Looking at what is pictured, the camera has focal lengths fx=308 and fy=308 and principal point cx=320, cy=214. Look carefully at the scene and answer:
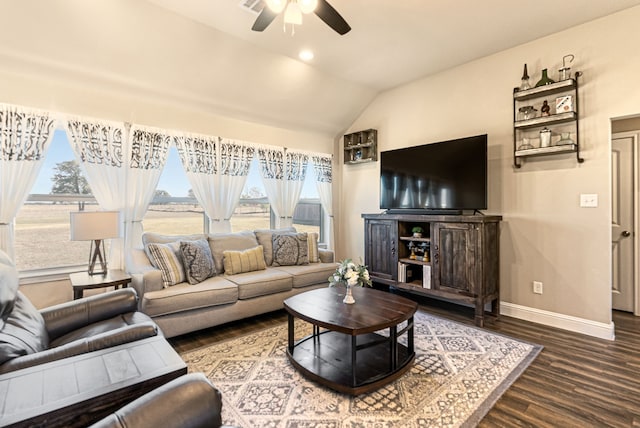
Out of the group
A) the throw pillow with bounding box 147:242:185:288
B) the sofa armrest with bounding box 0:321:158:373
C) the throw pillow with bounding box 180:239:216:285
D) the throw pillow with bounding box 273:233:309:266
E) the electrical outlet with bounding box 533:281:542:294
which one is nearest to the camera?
the sofa armrest with bounding box 0:321:158:373

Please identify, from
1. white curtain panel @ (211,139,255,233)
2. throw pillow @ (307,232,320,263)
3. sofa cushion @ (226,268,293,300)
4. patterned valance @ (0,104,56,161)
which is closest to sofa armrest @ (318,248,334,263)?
throw pillow @ (307,232,320,263)

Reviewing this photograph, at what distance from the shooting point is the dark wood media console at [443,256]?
3338 millimetres

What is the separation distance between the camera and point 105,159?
3324 mm

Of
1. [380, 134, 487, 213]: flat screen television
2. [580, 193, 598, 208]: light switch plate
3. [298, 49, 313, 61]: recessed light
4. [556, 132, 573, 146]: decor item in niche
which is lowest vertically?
[580, 193, 598, 208]: light switch plate

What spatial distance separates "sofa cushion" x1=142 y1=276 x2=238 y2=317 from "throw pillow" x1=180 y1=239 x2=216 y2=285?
0.07m

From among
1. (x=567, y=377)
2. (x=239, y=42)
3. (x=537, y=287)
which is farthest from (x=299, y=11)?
(x=537, y=287)

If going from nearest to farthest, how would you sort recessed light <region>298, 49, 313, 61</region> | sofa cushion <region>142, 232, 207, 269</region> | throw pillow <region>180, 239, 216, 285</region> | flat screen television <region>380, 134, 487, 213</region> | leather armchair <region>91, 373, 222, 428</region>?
1. leather armchair <region>91, 373, 222, 428</region>
2. throw pillow <region>180, 239, 216, 285</region>
3. sofa cushion <region>142, 232, 207, 269</region>
4. flat screen television <region>380, 134, 487, 213</region>
5. recessed light <region>298, 49, 313, 61</region>

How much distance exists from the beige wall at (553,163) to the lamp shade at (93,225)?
3.98 metres

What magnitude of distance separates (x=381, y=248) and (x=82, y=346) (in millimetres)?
3445

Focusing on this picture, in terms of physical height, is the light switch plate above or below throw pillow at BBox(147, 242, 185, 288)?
above

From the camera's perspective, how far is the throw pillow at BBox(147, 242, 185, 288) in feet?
10.1

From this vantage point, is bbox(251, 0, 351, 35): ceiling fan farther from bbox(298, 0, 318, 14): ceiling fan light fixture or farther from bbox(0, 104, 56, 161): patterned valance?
bbox(0, 104, 56, 161): patterned valance

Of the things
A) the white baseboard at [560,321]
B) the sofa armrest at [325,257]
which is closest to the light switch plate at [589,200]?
the white baseboard at [560,321]

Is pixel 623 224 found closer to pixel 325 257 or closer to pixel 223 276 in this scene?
pixel 325 257
